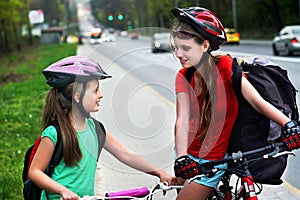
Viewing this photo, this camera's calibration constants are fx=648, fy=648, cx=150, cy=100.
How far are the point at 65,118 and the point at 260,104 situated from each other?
103 cm

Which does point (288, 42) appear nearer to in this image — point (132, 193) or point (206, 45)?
point (206, 45)

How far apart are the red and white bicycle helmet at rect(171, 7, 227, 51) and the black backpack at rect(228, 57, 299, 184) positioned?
8.0 inches

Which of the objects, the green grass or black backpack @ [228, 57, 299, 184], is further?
Result: the green grass

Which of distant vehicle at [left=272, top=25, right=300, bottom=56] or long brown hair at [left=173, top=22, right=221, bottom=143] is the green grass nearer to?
long brown hair at [left=173, top=22, right=221, bottom=143]

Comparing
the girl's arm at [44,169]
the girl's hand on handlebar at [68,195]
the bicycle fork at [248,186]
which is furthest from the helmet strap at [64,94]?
the bicycle fork at [248,186]

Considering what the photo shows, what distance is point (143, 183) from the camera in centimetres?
764

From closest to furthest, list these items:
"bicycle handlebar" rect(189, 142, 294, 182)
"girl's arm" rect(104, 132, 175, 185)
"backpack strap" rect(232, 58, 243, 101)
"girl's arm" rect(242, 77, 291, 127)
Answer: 1. "bicycle handlebar" rect(189, 142, 294, 182)
2. "girl's arm" rect(242, 77, 291, 127)
3. "backpack strap" rect(232, 58, 243, 101)
4. "girl's arm" rect(104, 132, 175, 185)

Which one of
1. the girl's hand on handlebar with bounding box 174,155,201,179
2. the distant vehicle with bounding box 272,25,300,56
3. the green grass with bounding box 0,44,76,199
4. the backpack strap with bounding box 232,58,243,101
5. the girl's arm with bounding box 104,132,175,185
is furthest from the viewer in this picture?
the distant vehicle with bounding box 272,25,300,56

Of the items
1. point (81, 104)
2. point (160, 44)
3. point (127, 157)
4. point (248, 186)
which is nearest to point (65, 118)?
point (81, 104)

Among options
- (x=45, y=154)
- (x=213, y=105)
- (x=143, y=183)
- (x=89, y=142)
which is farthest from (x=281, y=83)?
(x=143, y=183)

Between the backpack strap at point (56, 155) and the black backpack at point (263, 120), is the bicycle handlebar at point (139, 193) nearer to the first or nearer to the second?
the backpack strap at point (56, 155)

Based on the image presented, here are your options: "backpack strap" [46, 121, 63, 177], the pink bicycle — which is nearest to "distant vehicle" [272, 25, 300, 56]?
the pink bicycle

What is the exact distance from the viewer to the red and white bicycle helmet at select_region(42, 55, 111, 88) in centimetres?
330

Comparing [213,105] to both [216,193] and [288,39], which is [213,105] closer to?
[216,193]
